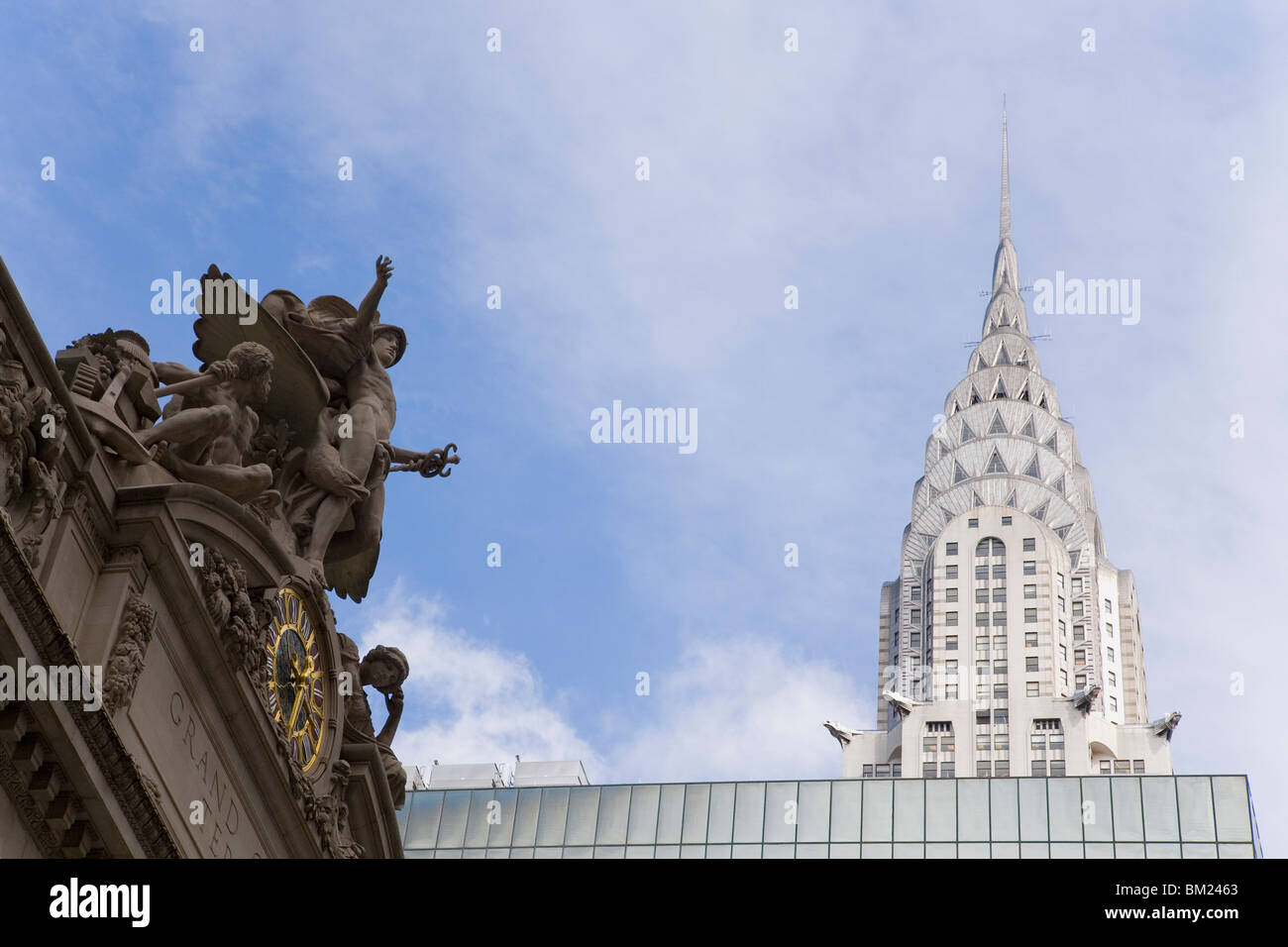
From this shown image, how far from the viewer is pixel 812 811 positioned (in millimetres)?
63281

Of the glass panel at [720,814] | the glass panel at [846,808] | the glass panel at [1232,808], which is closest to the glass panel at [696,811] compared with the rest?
the glass panel at [720,814]

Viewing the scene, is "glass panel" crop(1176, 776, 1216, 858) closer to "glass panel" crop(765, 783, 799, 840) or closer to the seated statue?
"glass panel" crop(765, 783, 799, 840)

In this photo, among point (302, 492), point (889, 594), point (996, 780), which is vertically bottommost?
point (302, 492)

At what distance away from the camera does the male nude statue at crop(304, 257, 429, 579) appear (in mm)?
28500

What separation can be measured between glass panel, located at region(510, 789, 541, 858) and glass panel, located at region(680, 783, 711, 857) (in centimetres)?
508

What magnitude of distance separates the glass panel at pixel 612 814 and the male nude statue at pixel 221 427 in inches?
1572

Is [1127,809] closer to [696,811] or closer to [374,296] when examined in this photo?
[696,811]

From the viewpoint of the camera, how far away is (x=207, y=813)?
2369 cm

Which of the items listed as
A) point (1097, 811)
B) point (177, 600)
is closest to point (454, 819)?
point (1097, 811)

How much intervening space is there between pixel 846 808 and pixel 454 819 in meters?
13.3
